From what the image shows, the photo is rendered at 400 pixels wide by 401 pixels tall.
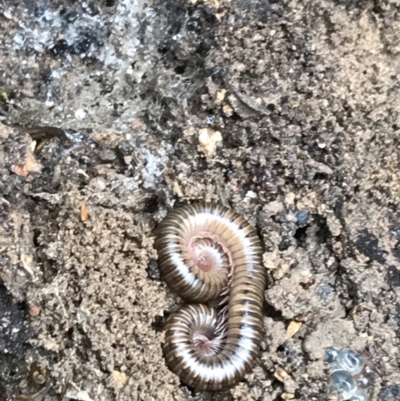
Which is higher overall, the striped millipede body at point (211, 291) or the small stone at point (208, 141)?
the small stone at point (208, 141)

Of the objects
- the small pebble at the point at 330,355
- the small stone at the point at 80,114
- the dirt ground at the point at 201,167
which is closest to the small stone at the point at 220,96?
the dirt ground at the point at 201,167

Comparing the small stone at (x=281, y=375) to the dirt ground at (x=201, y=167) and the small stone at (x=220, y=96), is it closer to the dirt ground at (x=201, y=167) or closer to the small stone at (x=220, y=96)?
the dirt ground at (x=201, y=167)

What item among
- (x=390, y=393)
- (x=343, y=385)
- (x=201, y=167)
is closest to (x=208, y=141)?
(x=201, y=167)

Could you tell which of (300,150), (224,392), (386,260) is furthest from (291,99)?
(224,392)

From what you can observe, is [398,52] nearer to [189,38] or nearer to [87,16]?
[189,38]

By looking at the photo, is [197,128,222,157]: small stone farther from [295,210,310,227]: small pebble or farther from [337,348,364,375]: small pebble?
[337,348,364,375]: small pebble
